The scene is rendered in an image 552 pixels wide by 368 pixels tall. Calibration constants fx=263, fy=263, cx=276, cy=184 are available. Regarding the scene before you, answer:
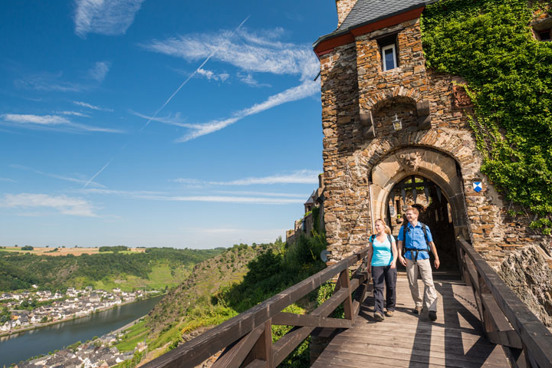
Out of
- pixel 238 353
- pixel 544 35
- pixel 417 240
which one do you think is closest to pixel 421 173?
pixel 417 240

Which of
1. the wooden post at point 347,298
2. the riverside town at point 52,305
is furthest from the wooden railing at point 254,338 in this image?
the riverside town at point 52,305

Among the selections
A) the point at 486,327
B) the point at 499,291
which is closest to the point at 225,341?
the point at 499,291

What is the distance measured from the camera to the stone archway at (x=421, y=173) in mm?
5729

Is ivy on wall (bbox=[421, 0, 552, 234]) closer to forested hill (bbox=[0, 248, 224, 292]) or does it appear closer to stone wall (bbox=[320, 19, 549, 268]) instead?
stone wall (bbox=[320, 19, 549, 268])

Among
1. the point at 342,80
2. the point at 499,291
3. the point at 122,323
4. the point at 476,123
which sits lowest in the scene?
the point at 122,323

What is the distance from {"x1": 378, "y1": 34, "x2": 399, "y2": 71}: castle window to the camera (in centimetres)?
655

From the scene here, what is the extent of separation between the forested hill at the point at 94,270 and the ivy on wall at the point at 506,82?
117073 millimetres

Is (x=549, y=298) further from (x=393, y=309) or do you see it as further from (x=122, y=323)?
(x=122, y=323)

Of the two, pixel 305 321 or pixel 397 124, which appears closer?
pixel 305 321

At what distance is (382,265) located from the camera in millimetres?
3936

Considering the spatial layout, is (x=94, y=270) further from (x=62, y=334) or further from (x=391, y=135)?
(x=391, y=135)

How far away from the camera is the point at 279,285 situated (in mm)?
10336

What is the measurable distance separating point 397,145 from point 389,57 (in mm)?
2305

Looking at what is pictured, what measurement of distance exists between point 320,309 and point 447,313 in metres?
2.19
